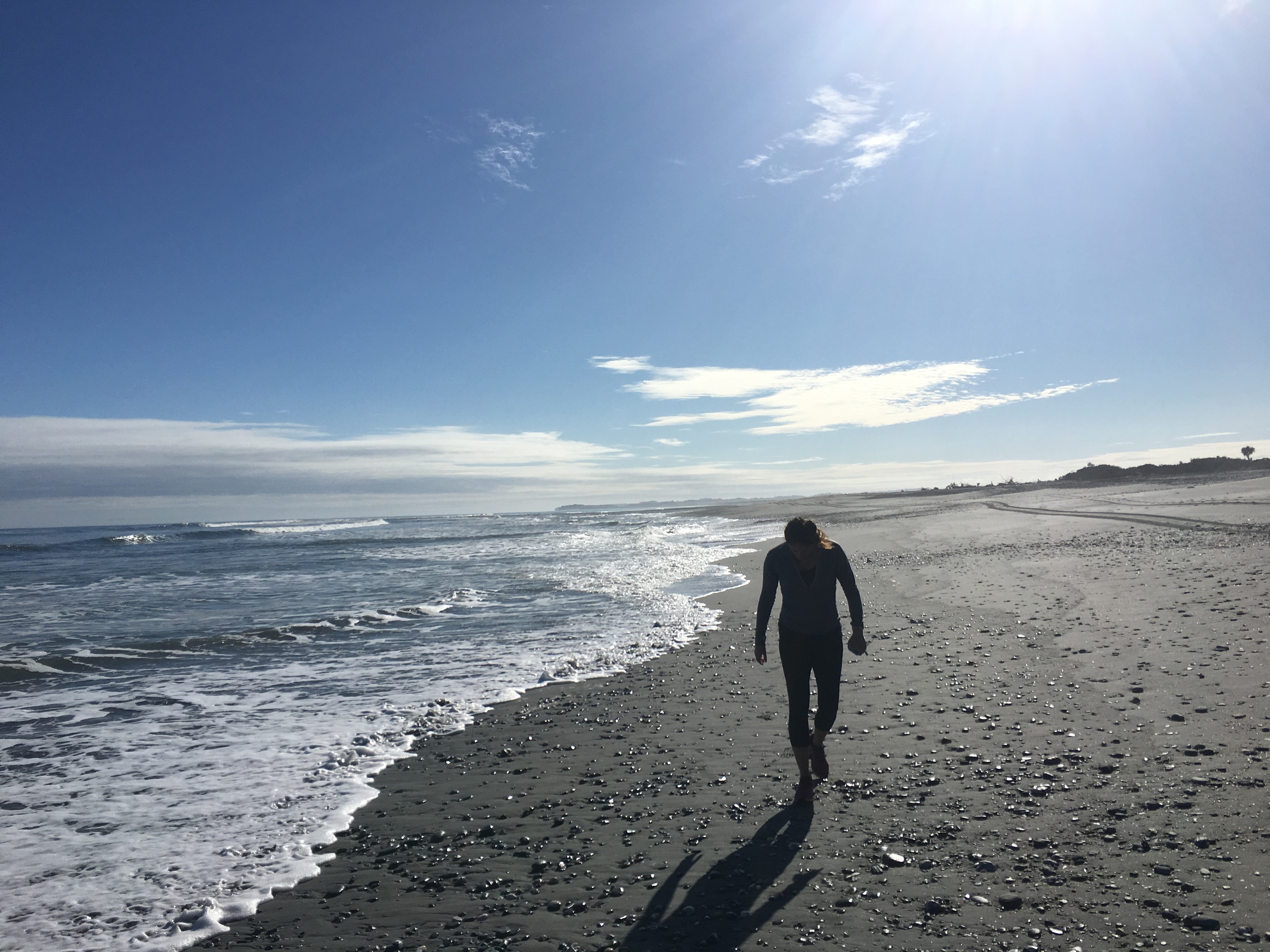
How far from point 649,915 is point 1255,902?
3.24m

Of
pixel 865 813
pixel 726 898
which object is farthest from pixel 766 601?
pixel 726 898

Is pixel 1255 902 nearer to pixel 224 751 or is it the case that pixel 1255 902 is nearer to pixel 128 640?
pixel 224 751

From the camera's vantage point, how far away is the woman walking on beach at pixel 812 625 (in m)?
5.62

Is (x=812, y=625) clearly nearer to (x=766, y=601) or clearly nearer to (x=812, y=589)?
(x=812, y=589)

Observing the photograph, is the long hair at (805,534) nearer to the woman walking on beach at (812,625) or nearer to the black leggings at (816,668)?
the woman walking on beach at (812,625)

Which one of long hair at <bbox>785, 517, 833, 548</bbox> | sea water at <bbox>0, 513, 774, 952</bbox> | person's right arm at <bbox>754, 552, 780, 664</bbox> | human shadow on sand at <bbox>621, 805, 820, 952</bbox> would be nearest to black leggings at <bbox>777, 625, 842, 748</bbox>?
person's right arm at <bbox>754, 552, 780, 664</bbox>

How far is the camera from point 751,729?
7.29 meters

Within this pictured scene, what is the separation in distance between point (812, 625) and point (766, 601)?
486 millimetres

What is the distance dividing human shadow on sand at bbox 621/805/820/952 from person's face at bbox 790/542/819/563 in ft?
6.65

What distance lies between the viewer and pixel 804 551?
575cm

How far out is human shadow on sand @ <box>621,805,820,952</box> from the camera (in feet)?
12.5

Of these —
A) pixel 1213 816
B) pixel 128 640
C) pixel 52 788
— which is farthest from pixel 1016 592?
pixel 128 640

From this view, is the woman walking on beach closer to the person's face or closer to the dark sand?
the person's face

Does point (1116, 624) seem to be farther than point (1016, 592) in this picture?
No
